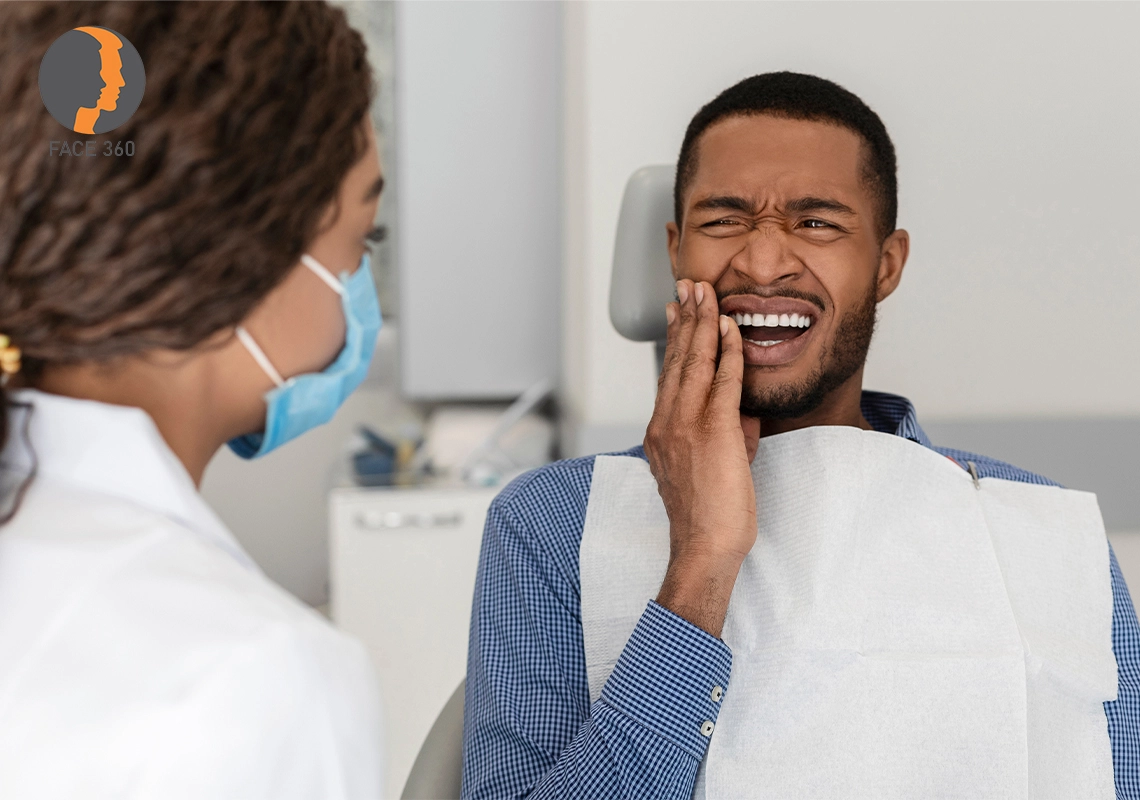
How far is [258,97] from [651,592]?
2.41 feet

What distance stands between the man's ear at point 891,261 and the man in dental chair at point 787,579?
3 cm

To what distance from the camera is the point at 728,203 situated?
1282 millimetres

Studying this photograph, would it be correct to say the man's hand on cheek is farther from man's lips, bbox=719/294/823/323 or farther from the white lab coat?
the white lab coat

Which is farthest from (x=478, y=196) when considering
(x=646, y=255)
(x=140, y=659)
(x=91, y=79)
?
(x=140, y=659)

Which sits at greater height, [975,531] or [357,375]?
[357,375]

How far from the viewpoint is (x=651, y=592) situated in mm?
1132

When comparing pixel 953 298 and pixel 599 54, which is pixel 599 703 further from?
pixel 599 54

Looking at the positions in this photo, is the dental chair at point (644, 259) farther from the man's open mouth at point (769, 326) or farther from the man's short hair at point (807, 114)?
the man's open mouth at point (769, 326)

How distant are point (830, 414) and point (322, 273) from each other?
825mm

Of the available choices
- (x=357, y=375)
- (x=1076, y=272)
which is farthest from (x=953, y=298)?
(x=357, y=375)

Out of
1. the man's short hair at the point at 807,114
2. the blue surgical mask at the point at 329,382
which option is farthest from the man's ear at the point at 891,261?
the blue surgical mask at the point at 329,382

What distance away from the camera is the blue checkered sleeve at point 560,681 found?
964 millimetres

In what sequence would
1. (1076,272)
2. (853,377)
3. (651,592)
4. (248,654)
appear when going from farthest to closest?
(1076,272) < (853,377) < (651,592) < (248,654)

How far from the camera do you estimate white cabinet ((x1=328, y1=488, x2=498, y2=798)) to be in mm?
2287
